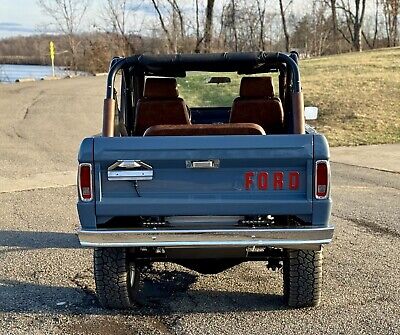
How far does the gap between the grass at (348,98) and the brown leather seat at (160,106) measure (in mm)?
7544

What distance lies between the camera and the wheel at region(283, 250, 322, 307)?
4.61m

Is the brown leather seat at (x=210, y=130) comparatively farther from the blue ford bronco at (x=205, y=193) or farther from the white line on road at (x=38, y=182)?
the white line on road at (x=38, y=182)

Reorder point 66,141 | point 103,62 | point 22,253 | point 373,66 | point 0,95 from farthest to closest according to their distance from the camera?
point 103,62, point 373,66, point 0,95, point 66,141, point 22,253

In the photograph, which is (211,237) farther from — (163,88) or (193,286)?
(163,88)

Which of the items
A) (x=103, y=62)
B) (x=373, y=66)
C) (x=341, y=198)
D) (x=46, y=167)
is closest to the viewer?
(x=341, y=198)

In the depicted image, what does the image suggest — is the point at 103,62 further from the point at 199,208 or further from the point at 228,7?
the point at 199,208

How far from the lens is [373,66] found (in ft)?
101

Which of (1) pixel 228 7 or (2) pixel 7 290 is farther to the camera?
(1) pixel 228 7

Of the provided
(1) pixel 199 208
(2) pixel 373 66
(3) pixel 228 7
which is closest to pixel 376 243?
(1) pixel 199 208

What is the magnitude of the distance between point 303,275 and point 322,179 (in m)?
0.90

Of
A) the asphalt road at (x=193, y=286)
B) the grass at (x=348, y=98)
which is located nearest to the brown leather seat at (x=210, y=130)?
the asphalt road at (x=193, y=286)

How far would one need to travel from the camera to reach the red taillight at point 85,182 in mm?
4152

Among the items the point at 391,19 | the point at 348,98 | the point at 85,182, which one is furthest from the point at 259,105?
the point at 391,19

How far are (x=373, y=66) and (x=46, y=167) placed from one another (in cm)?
2270
